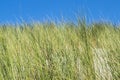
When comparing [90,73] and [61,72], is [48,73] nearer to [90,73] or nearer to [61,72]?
[61,72]

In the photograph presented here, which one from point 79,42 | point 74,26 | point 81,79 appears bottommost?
point 81,79

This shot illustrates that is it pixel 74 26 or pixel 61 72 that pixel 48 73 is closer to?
pixel 61 72

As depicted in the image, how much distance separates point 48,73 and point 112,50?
61 centimetres

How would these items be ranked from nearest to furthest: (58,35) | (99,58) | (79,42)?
(99,58) → (79,42) → (58,35)

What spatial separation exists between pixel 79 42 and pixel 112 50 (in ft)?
1.28

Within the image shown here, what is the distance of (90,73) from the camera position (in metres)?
2.81

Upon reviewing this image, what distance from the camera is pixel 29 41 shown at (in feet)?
11.6

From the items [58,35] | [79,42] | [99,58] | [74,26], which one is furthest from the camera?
[74,26]

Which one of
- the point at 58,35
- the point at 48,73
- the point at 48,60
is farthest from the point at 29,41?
the point at 48,73

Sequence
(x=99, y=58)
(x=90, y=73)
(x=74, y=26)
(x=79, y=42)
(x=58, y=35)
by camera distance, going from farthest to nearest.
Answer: (x=74, y=26) < (x=58, y=35) < (x=79, y=42) < (x=99, y=58) < (x=90, y=73)

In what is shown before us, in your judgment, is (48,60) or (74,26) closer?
(48,60)

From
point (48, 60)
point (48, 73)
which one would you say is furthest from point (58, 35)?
point (48, 73)

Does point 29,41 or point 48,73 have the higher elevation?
point 29,41

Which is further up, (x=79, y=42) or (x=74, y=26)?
(x=74, y=26)
